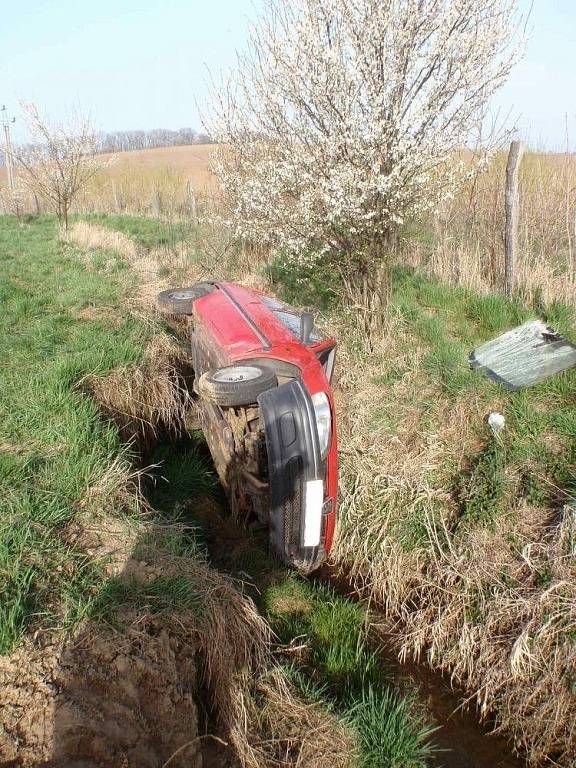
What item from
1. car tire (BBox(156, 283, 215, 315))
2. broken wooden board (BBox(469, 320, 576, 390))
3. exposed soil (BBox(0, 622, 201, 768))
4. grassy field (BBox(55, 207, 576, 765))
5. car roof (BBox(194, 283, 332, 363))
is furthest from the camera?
car tire (BBox(156, 283, 215, 315))

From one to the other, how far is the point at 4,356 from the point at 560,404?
5049 millimetres

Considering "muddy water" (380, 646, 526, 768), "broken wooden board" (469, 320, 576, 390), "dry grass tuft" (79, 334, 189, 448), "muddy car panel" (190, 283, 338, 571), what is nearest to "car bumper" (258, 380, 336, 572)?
"muddy car panel" (190, 283, 338, 571)

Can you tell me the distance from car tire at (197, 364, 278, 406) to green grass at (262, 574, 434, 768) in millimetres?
1466

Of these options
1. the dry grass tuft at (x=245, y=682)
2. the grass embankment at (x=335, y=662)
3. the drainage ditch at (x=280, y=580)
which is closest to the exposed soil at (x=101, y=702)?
the dry grass tuft at (x=245, y=682)

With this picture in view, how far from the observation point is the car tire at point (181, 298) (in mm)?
5551

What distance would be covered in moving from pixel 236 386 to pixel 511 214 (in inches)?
182

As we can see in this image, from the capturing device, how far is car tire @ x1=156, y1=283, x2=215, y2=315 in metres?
5.55

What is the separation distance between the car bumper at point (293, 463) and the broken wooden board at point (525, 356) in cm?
235

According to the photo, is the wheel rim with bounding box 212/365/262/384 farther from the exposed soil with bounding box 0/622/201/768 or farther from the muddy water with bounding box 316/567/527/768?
the muddy water with bounding box 316/567/527/768

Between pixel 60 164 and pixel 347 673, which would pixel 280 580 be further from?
pixel 60 164

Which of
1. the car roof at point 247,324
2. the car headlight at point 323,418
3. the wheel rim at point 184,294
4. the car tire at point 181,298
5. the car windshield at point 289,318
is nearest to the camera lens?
the car headlight at point 323,418

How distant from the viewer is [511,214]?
6027mm

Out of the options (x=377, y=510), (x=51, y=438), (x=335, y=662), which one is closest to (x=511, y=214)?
(x=377, y=510)

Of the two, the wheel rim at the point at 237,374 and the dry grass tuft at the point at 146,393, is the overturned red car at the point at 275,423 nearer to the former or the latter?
→ the wheel rim at the point at 237,374
